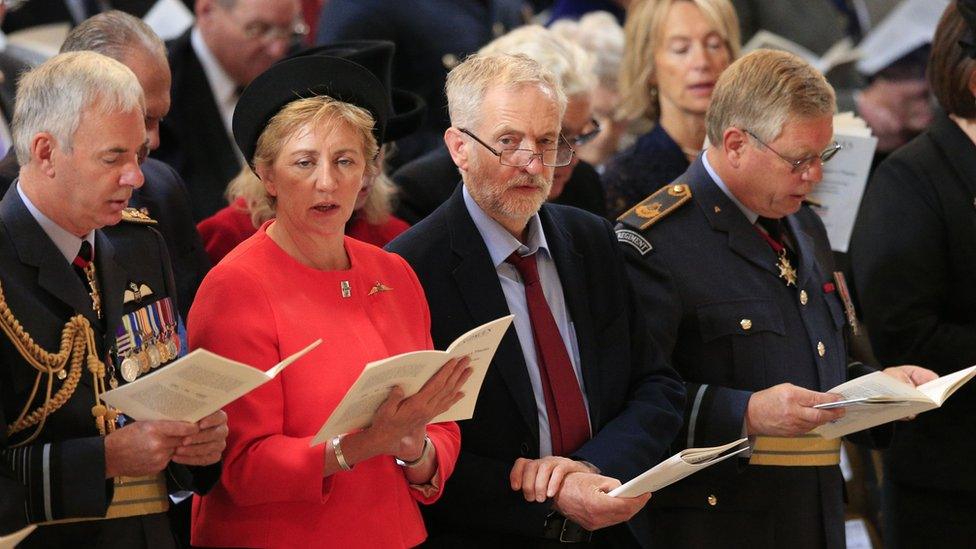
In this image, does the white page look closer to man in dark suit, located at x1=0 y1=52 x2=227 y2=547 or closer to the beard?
the beard

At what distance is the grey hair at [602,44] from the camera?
6469 millimetres

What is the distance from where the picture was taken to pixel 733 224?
422cm

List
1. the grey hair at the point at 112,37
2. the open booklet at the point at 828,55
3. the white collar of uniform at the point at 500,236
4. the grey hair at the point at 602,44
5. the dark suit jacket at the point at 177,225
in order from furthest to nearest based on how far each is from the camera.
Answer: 1. the open booklet at the point at 828,55
2. the grey hair at the point at 602,44
3. the dark suit jacket at the point at 177,225
4. the grey hair at the point at 112,37
5. the white collar of uniform at the point at 500,236

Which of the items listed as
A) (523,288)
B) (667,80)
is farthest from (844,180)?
Result: (523,288)

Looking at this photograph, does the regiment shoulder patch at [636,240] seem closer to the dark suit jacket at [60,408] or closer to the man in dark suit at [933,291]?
the man in dark suit at [933,291]

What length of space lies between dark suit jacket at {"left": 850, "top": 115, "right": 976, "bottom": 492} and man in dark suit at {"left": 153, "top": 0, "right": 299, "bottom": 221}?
244 cm

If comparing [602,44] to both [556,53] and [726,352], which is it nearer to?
[556,53]

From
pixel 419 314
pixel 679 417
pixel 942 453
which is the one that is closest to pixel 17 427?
pixel 419 314

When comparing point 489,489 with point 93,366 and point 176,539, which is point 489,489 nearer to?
point 176,539

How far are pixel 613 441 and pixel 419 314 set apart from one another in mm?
636

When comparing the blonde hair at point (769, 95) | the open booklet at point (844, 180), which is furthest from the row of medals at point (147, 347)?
the open booklet at point (844, 180)

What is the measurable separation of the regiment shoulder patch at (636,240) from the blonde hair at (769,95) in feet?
1.27

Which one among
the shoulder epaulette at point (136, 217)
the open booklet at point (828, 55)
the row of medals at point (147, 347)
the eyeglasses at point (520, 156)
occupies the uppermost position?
the open booklet at point (828, 55)

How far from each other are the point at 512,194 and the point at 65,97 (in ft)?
3.85
